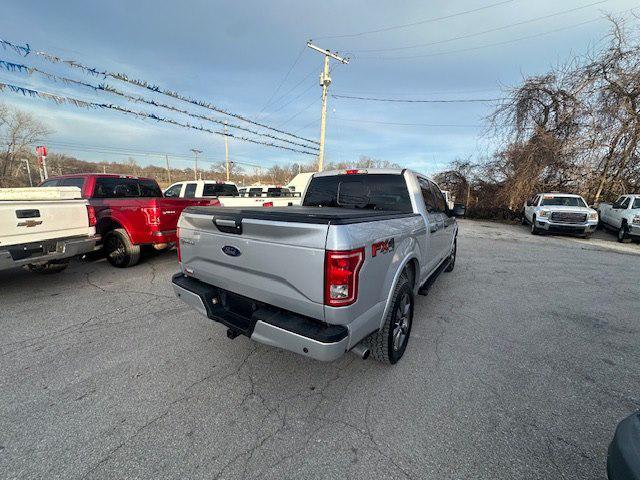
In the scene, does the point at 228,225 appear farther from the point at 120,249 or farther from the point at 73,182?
the point at 73,182

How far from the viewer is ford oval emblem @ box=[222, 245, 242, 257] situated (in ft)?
8.04

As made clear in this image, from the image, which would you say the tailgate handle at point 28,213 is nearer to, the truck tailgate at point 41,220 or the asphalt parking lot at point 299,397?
the truck tailgate at point 41,220

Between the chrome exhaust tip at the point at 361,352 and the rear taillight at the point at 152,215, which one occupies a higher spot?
the rear taillight at the point at 152,215

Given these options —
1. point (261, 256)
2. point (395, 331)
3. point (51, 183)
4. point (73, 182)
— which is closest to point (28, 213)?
point (73, 182)

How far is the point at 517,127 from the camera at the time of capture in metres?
17.9

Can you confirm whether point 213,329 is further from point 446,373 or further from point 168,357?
point 446,373

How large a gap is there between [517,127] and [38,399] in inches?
890

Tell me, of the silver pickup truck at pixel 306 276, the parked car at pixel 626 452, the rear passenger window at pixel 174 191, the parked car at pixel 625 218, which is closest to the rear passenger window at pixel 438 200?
the silver pickup truck at pixel 306 276

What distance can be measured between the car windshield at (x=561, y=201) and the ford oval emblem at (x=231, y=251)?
50.8 ft

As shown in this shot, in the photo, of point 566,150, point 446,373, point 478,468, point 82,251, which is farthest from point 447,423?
point 566,150

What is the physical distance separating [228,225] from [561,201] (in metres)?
16.3

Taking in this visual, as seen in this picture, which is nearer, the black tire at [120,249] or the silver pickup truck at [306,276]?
the silver pickup truck at [306,276]

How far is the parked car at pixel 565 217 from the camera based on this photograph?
11711mm

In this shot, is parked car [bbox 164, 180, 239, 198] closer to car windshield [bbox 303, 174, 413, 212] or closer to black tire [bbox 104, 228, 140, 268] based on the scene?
black tire [bbox 104, 228, 140, 268]
